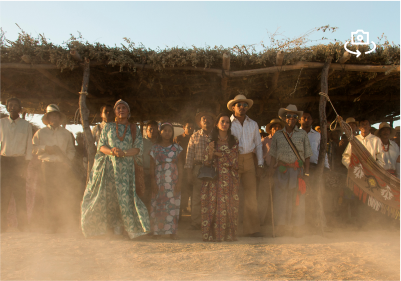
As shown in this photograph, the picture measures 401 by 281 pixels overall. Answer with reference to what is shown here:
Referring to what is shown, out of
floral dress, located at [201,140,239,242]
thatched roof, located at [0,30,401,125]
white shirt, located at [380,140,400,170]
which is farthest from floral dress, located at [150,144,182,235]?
white shirt, located at [380,140,400,170]

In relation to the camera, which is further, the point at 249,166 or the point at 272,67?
the point at 272,67

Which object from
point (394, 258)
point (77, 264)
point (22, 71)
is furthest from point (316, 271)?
point (22, 71)

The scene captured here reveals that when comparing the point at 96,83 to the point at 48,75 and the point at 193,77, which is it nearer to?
the point at 48,75

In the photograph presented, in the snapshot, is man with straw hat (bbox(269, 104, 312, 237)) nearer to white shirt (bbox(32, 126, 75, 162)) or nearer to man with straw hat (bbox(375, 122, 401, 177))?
man with straw hat (bbox(375, 122, 401, 177))

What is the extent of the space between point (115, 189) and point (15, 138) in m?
1.85

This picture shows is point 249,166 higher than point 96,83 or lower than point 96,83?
lower

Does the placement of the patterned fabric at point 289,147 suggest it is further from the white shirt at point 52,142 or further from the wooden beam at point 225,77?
the white shirt at point 52,142

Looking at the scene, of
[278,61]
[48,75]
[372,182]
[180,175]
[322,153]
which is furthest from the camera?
[48,75]

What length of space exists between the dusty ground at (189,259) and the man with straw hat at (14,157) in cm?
57

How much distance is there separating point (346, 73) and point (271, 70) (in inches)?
62.7

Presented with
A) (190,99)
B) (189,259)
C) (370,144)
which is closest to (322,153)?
(370,144)

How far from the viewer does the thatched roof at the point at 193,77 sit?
5074 millimetres

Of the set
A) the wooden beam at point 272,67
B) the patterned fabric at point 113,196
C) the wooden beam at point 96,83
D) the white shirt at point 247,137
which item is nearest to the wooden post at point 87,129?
the wooden beam at point 272,67

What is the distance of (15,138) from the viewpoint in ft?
14.9
